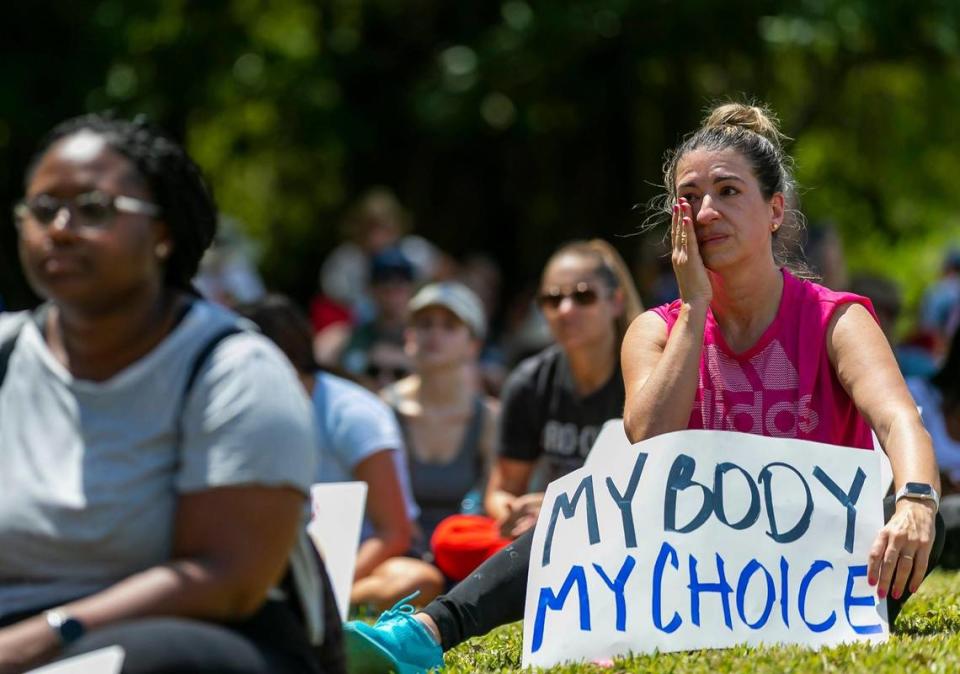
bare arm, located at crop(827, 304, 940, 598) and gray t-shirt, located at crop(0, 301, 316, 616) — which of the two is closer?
gray t-shirt, located at crop(0, 301, 316, 616)

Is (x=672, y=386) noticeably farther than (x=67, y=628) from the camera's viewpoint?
Yes

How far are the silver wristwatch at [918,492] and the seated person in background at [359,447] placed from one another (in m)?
2.76

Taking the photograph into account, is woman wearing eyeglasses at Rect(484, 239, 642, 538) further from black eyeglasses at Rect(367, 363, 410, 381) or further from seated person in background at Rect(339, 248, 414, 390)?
seated person in background at Rect(339, 248, 414, 390)

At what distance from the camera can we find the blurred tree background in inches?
474

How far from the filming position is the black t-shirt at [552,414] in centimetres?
634

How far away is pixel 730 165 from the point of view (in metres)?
4.54

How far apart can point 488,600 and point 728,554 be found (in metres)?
0.69

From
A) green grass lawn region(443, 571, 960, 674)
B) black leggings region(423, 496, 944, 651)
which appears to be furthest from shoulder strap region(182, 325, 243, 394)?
black leggings region(423, 496, 944, 651)

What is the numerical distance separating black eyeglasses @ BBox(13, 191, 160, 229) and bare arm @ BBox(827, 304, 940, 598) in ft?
6.47

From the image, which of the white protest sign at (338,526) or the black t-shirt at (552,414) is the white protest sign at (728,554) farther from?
the black t-shirt at (552,414)

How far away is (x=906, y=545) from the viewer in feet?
13.2

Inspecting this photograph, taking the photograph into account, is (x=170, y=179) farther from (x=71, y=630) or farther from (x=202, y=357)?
(x=71, y=630)

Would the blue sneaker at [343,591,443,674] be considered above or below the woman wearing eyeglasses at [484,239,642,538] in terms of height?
below

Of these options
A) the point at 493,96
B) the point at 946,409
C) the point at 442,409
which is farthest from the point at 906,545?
the point at 493,96
